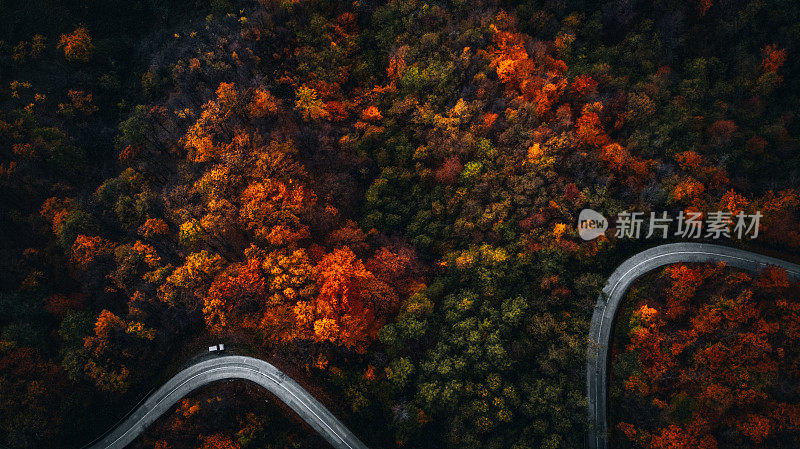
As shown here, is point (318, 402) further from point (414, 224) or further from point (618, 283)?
point (618, 283)

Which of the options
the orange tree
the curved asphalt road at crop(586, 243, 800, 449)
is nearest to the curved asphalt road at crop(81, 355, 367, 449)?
the curved asphalt road at crop(586, 243, 800, 449)

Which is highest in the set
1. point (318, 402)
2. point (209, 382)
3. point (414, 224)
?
point (414, 224)

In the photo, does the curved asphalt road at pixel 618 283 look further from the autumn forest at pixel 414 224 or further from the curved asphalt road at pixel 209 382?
the curved asphalt road at pixel 209 382

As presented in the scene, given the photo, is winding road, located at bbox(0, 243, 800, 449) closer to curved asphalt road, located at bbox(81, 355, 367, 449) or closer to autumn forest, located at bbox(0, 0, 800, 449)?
curved asphalt road, located at bbox(81, 355, 367, 449)

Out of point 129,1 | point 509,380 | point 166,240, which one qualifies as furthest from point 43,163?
point 509,380

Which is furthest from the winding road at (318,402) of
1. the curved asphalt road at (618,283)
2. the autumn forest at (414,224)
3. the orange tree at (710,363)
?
the orange tree at (710,363)

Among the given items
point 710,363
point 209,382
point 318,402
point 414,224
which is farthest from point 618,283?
point 209,382
